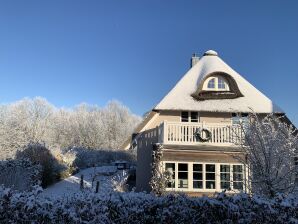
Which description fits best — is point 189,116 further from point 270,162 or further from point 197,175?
point 270,162

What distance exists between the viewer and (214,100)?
24078mm

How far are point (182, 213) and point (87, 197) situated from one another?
1.74m

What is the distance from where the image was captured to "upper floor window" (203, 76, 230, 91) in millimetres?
24641

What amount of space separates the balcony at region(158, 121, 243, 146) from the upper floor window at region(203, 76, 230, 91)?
4.17 meters

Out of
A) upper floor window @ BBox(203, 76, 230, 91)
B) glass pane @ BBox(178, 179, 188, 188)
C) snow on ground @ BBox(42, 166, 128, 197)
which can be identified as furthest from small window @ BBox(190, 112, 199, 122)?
snow on ground @ BBox(42, 166, 128, 197)

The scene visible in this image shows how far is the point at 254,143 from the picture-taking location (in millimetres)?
12227

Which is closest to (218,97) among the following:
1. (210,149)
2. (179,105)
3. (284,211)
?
(179,105)

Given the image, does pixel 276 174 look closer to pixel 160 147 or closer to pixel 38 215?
pixel 38 215

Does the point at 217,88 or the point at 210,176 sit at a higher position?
the point at 217,88

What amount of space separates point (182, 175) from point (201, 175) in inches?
40.9

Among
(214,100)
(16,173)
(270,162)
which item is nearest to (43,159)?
(16,173)

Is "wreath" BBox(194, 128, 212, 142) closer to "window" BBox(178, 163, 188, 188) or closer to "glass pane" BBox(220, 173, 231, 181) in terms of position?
"window" BBox(178, 163, 188, 188)

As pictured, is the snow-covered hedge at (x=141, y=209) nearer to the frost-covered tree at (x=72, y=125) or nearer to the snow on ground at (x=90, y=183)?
the snow on ground at (x=90, y=183)

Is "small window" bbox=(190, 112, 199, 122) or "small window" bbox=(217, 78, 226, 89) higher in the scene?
"small window" bbox=(217, 78, 226, 89)
